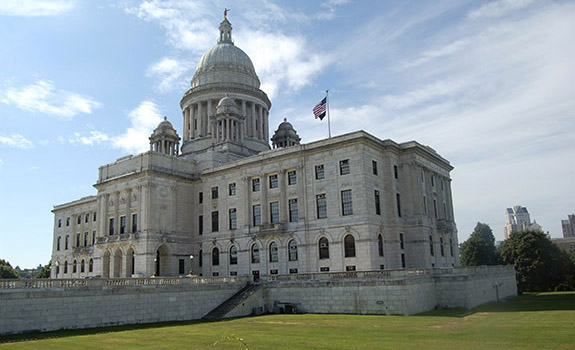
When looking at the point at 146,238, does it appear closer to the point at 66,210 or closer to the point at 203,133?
the point at 203,133

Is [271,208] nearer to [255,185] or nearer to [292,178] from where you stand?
[255,185]

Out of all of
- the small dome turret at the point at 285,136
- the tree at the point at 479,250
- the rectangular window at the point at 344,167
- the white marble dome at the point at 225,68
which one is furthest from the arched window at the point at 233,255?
the tree at the point at 479,250

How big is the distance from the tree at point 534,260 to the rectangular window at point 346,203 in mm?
38893

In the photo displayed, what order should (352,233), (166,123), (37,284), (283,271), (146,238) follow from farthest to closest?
1. (166,123)
2. (146,238)
3. (283,271)
4. (352,233)
5. (37,284)

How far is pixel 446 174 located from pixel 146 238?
40051 millimetres

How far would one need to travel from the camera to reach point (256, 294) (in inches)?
1740

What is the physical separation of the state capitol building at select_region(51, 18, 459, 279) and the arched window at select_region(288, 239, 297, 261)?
115 millimetres

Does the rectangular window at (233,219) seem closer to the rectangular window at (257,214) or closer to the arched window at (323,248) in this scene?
the rectangular window at (257,214)

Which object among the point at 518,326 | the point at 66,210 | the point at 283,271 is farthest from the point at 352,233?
the point at 66,210

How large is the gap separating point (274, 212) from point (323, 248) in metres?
8.23

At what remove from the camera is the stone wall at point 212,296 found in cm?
3148

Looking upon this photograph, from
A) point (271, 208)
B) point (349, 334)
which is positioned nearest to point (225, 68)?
point (271, 208)

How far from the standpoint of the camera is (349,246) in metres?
51.3

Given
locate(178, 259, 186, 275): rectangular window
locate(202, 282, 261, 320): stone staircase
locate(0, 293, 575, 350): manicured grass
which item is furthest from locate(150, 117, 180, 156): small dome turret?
locate(0, 293, 575, 350): manicured grass
